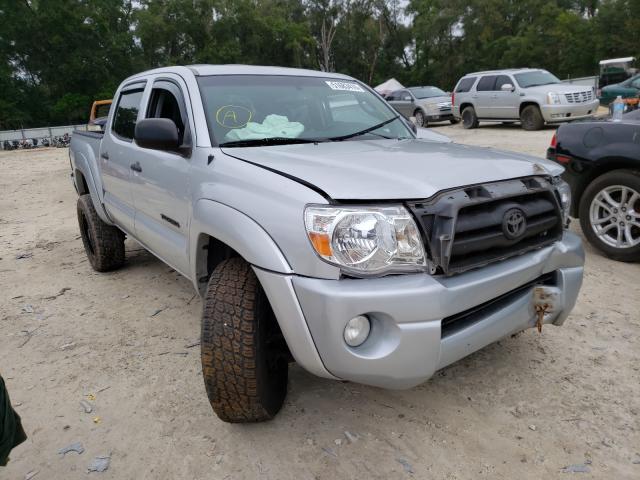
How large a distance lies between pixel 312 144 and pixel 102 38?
45450mm

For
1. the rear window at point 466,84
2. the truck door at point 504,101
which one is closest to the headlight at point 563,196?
the truck door at point 504,101

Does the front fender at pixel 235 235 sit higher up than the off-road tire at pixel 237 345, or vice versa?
the front fender at pixel 235 235

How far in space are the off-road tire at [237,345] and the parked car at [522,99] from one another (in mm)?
13349

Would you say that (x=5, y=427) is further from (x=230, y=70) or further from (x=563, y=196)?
(x=563, y=196)

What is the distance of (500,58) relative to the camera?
42.8 m

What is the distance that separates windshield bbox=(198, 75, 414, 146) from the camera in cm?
282

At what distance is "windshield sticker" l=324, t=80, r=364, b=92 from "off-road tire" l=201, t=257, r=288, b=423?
69.7 inches

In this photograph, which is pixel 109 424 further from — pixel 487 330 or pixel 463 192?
pixel 463 192

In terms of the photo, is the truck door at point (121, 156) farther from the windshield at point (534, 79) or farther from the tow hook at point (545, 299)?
the windshield at point (534, 79)

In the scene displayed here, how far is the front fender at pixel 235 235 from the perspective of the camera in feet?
6.49

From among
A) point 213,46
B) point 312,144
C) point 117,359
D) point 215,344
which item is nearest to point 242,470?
point 215,344

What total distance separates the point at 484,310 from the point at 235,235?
3.78 feet

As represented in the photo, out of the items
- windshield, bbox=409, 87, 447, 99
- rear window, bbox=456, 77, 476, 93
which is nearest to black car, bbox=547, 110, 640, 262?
rear window, bbox=456, 77, 476, 93

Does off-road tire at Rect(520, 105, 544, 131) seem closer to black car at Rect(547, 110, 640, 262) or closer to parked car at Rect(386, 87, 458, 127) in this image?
parked car at Rect(386, 87, 458, 127)
